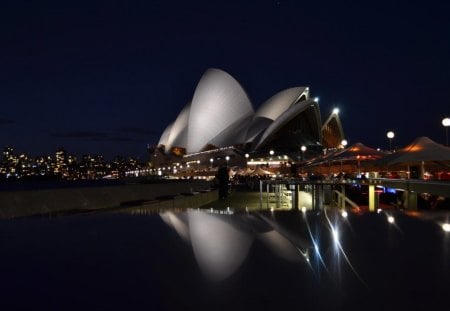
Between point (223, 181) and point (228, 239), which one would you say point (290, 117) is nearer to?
point (223, 181)

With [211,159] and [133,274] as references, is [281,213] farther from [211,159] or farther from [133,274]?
[211,159]

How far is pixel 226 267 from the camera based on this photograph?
2271 millimetres

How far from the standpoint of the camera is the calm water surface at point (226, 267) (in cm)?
177

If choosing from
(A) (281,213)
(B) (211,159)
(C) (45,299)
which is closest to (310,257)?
(C) (45,299)

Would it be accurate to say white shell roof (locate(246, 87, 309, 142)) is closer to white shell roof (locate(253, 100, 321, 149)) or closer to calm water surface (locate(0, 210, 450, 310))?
white shell roof (locate(253, 100, 321, 149))

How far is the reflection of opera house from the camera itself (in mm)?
55219

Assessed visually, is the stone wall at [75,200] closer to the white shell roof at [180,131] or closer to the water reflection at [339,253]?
the water reflection at [339,253]

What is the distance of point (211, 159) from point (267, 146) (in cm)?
1050

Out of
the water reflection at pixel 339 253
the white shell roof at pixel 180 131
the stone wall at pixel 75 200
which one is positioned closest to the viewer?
the water reflection at pixel 339 253

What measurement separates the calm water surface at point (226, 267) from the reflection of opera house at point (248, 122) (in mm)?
49013

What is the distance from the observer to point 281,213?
5.12 m

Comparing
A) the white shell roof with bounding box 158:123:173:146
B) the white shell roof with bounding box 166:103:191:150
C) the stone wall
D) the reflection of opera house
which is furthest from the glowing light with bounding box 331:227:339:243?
the white shell roof with bounding box 158:123:173:146

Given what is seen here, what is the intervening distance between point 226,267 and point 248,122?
5671 cm

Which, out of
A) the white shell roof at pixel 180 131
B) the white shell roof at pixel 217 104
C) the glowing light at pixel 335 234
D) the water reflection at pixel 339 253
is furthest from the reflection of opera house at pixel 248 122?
the glowing light at pixel 335 234
